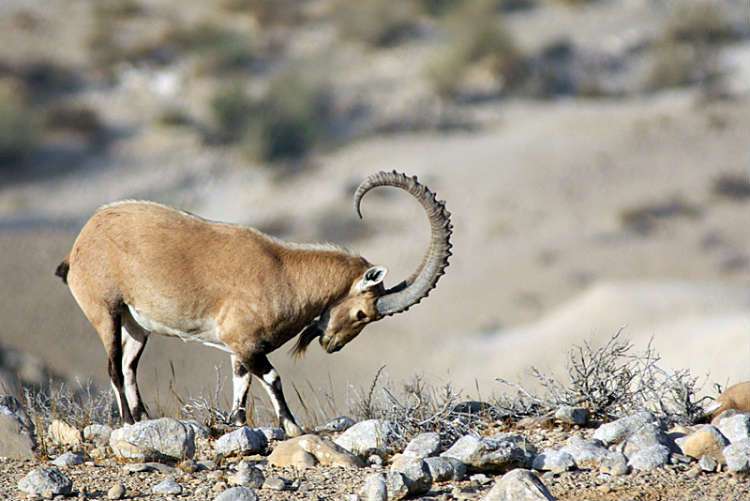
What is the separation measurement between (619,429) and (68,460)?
3.51 m

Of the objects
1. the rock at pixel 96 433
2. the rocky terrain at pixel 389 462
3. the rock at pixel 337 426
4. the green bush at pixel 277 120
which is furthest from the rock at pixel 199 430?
the green bush at pixel 277 120

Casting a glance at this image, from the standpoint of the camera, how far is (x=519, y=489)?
6.64 metres

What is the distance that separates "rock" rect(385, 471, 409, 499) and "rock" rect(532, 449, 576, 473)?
0.97 meters

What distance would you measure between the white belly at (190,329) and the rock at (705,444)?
3646mm

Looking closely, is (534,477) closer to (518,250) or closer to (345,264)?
(345,264)

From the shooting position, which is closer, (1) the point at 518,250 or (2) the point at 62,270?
(2) the point at 62,270

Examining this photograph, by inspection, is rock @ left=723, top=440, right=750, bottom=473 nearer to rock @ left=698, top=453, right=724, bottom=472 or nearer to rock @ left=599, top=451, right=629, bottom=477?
rock @ left=698, top=453, right=724, bottom=472

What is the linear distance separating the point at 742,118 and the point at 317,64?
53.2 ft

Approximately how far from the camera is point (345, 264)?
Result: 10000 millimetres

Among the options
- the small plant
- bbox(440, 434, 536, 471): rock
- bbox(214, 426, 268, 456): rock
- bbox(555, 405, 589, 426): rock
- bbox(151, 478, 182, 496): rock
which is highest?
the small plant

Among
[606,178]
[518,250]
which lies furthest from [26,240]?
[606,178]

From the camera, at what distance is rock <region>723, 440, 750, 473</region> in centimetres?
738

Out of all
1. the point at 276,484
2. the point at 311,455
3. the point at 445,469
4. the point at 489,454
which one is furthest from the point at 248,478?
the point at 489,454

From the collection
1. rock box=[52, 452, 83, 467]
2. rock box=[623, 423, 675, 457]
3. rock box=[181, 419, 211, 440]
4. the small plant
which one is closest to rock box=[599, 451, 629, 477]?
rock box=[623, 423, 675, 457]
